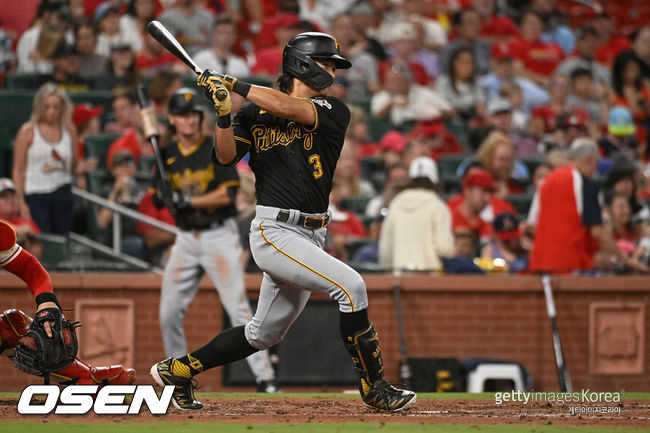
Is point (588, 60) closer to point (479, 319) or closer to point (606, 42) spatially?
point (606, 42)

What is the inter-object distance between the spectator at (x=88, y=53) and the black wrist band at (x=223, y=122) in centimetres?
606

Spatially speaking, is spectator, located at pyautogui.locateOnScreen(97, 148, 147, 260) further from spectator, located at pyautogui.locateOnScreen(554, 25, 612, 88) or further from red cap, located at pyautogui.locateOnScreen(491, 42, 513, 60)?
spectator, located at pyautogui.locateOnScreen(554, 25, 612, 88)

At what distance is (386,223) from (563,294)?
151cm

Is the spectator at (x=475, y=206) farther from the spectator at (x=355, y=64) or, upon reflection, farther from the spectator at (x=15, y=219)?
the spectator at (x=15, y=219)

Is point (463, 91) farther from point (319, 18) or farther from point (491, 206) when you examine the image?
point (491, 206)

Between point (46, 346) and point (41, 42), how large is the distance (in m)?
6.03

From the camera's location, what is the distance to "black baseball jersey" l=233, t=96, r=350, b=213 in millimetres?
4980

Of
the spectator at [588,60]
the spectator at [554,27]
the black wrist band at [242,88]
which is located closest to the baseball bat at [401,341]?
the black wrist band at [242,88]

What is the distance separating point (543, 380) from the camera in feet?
27.1

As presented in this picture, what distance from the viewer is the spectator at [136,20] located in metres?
11.3

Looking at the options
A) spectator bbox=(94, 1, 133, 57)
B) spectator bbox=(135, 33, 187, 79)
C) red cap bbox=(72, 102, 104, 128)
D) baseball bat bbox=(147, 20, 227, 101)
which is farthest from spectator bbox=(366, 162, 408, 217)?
baseball bat bbox=(147, 20, 227, 101)

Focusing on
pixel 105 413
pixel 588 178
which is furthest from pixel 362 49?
pixel 105 413

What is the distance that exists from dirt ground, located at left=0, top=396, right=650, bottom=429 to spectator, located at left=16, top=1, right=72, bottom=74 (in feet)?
17.8

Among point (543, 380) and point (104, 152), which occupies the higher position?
point (104, 152)
